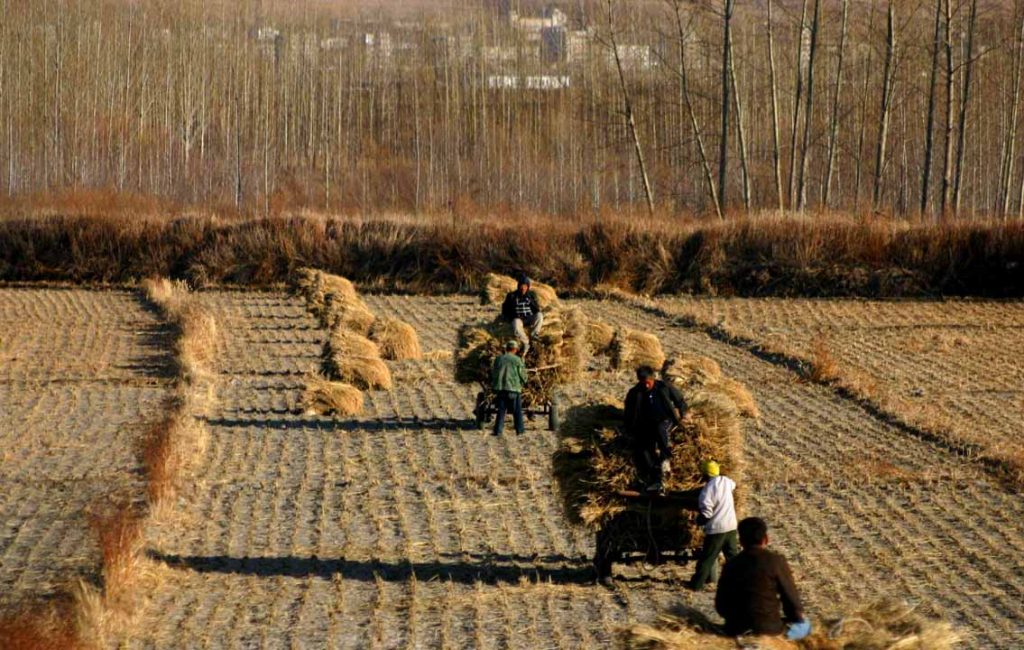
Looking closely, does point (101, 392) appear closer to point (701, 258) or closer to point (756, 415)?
point (756, 415)

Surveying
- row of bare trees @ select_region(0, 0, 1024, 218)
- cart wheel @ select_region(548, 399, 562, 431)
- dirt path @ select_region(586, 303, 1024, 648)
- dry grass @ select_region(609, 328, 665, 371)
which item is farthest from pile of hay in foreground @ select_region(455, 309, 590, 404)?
row of bare trees @ select_region(0, 0, 1024, 218)

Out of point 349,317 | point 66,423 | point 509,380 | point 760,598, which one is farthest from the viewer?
point 349,317

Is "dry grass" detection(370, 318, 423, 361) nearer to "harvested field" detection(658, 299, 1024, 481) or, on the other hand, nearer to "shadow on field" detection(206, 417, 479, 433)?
"shadow on field" detection(206, 417, 479, 433)

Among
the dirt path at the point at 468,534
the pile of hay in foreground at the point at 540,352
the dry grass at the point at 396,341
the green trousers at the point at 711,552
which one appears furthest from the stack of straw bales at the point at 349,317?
the green trousers at the point at 711,552

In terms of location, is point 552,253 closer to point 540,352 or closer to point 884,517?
point 540,352

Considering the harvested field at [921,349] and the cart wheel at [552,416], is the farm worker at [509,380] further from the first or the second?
the harvested field at [921,349]

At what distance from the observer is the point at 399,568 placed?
13.6 meters

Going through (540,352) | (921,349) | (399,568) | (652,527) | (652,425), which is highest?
(652,425)

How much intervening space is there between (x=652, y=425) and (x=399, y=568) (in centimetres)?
254

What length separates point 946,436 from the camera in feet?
66.3

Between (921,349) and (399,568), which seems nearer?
(399,568)

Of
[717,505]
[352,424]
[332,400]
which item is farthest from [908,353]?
[717,505]

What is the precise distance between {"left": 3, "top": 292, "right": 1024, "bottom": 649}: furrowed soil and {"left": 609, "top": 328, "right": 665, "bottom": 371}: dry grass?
73.9 inches

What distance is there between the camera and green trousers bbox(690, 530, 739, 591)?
12.3 m
